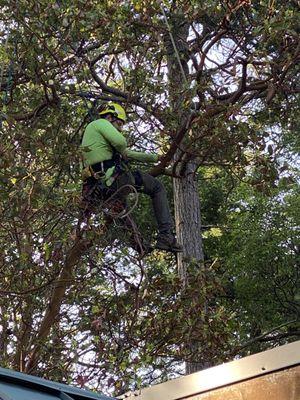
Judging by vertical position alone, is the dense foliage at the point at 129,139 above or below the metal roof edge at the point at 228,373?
above

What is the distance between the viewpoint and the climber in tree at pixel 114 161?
6875 mm

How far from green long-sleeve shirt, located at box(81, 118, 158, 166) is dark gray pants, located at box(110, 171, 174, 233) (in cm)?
19

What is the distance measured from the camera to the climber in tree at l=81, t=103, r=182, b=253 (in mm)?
6875

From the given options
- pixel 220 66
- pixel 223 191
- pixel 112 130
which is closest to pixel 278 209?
pixel 223 191

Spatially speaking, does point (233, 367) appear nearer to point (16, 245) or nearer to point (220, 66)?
point (16, 245)

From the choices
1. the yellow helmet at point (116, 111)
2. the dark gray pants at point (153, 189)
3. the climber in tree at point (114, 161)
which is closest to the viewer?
the climber in tree at point (114, 161)

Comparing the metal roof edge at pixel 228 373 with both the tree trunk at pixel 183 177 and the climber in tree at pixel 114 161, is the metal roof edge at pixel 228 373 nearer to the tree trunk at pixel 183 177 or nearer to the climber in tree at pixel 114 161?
the climber in tree at pixel 114 161

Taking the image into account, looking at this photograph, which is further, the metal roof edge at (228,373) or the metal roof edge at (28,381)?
the metal roof edge at (228,373)

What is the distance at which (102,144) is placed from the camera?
6969 mm

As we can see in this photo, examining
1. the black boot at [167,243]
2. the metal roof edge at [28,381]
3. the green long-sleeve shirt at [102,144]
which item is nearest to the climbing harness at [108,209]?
the black boot at [167,243]

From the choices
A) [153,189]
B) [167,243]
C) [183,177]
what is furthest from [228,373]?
[183,177]

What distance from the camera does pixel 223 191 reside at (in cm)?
1427

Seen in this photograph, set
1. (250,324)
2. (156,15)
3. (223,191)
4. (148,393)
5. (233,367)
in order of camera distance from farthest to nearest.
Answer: (223,191) → (250,324) → (156,15) → (148,393) → (233,367)

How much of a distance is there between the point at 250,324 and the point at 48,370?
20.3 ft
